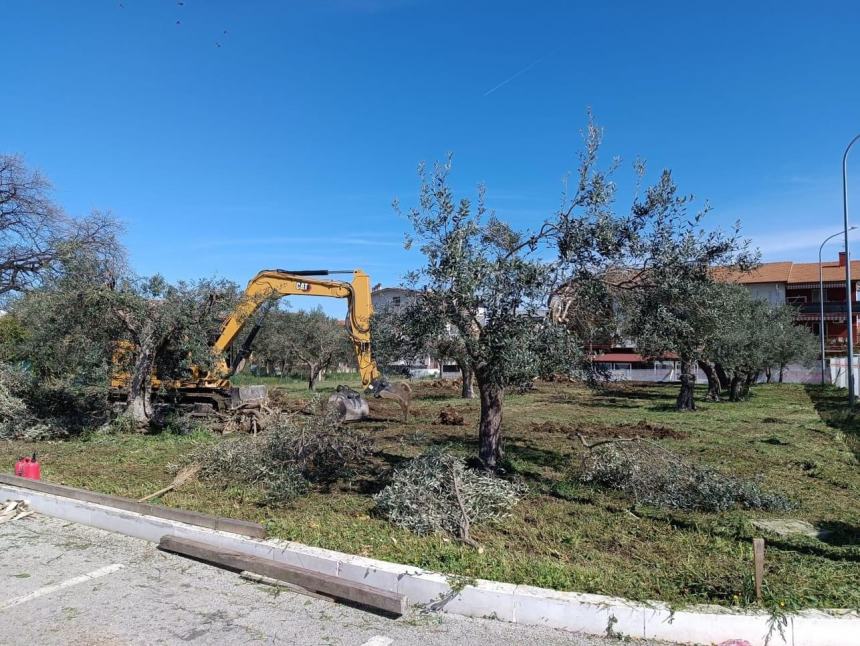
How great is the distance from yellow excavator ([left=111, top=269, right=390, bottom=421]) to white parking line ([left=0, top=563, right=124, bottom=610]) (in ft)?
28.9

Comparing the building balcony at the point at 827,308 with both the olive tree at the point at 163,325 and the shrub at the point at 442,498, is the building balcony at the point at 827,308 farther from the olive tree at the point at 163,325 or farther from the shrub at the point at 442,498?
the shrub at the point at 442,498

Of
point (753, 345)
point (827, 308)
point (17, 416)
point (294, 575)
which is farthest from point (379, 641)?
point (827, 308)

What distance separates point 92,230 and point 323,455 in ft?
82.9

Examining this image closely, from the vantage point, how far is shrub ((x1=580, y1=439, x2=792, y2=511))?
7414 millimetres

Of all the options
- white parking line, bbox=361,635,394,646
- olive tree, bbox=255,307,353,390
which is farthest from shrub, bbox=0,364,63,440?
olive tree, bbox=255,307,353,390

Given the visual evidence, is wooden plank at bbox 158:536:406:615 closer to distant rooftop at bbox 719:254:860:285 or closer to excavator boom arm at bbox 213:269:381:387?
excavator boom arm at bbox 213:269:381:387

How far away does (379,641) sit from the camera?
4.31 metres

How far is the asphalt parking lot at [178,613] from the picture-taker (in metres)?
4.36

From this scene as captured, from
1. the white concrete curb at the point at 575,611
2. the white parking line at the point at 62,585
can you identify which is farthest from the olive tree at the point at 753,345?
the white parking line at the point at 62,585

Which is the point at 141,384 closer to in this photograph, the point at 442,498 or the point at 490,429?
the point at 490,429

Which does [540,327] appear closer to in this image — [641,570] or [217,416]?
[641,570]

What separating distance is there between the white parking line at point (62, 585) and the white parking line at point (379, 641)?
9.44 ft

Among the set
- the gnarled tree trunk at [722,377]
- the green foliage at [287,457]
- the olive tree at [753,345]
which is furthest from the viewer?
the gnarled tree trunk at [722,377]

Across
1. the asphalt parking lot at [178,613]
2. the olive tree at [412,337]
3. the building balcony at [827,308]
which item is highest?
the building balcony at [827,308]
